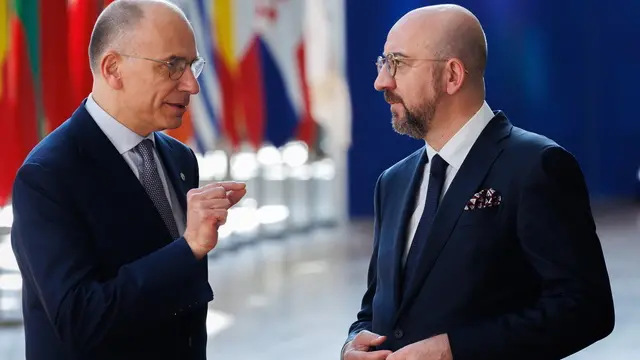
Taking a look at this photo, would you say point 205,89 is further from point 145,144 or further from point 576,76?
point 145,144

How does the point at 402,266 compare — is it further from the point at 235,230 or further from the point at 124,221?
the point at 235,230

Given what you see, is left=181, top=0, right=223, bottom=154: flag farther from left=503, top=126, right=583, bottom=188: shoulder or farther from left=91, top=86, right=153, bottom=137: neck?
left=503, top=126, right=583, bottom=188: shoulder

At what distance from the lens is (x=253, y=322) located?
6.76 metres

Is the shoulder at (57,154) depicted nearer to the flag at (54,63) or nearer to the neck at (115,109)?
the neck at (115,109)

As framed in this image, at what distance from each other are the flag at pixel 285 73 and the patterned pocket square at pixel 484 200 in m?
8.39

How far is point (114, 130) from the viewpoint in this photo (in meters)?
2.33

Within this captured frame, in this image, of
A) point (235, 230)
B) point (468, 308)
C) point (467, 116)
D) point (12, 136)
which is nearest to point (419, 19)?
point (467, 116)

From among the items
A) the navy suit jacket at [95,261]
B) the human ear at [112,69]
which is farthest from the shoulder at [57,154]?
the human ear at [112,69]

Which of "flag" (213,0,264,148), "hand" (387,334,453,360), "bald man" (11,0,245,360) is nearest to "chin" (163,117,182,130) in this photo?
"bald man" (11,0,245,360)

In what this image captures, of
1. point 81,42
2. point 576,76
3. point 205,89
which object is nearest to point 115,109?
point 81,42

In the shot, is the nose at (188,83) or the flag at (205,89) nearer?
the nose at (188,83)

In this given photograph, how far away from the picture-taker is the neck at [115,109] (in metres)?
2.33

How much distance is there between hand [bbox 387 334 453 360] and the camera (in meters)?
2.25

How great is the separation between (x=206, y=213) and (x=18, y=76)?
15.0 feet
